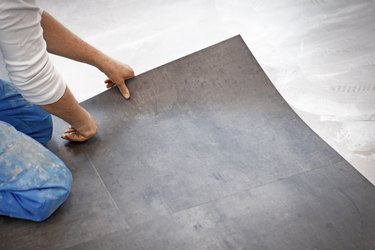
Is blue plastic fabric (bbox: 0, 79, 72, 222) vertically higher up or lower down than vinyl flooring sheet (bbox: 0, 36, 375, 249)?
higher up

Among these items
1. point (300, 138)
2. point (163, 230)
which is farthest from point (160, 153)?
point (300, 138)

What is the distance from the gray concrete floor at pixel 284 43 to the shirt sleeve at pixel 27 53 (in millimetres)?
1014

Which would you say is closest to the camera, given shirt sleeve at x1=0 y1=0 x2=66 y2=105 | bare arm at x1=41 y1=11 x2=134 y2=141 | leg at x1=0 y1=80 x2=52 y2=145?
shirt sleeve at x1=0 y1=0 x2=66 y2=105

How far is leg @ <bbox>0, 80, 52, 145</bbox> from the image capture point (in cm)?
175

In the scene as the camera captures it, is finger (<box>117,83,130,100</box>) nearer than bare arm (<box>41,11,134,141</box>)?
No

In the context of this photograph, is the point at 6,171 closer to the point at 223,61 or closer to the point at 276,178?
the point at 276,178

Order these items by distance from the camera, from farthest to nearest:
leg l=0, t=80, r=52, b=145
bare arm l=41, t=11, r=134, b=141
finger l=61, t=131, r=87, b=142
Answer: finger l=61, t=131, r=87, b=142, leg l=0, t=80, r=52, b=145, bare arm l=41, t=11, r=134, b=141

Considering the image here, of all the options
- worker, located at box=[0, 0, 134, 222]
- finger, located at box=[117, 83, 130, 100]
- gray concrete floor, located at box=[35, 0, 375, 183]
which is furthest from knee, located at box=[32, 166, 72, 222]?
gray concrete floor, located at box=[35, 0, 375, 183]

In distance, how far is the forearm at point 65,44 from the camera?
177 centimetres

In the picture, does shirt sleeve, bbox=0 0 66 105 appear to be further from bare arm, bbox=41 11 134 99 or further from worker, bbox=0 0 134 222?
bare arm, bbox=41 11 134 99

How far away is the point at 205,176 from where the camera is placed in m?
1.67

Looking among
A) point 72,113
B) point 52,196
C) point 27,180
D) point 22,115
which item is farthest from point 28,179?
point 22,115

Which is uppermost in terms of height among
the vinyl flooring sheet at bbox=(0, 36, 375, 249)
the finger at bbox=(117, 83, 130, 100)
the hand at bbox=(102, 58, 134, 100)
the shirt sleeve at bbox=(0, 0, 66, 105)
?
the shirt sleeve at bbox=(0, 0, 66, 105)

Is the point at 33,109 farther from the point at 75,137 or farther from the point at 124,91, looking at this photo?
the point at 124,91
